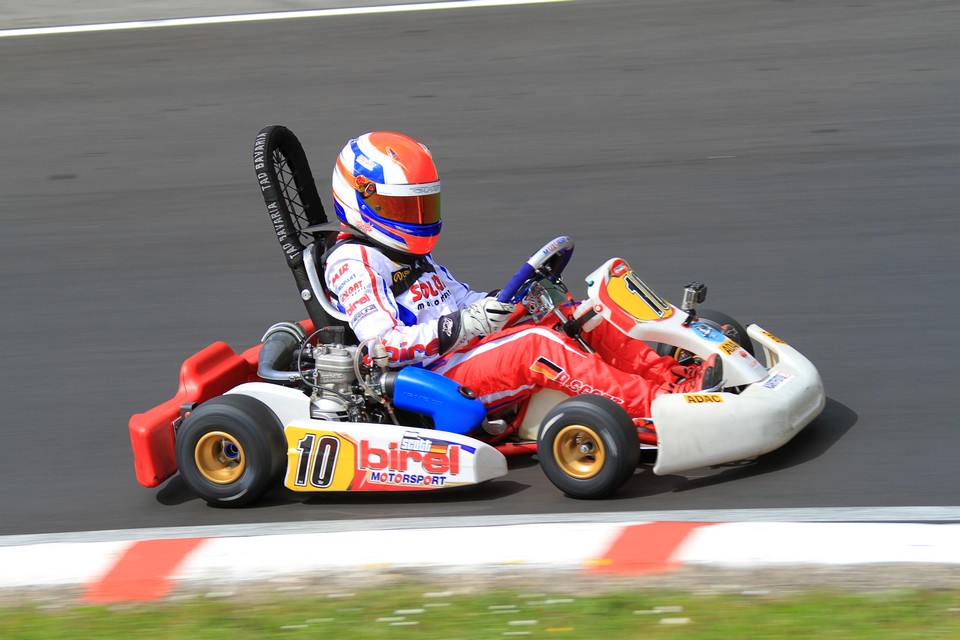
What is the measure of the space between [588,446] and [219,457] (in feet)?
4.30

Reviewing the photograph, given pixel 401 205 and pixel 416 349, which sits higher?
pixel 401 205

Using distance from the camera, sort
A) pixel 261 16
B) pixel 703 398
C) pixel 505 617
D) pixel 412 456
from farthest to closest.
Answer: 1. pixel 261 16
2. pixel 412 456
3. pixel 703 398
4. pixel 505 617

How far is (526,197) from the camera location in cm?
729

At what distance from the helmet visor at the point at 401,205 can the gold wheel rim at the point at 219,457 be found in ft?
3.23

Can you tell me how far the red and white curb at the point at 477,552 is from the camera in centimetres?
342

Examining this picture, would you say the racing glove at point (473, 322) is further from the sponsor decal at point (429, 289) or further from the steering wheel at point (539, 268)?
the sponsor decal at point (429, 289)

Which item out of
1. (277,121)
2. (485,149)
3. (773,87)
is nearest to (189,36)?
(277,121)

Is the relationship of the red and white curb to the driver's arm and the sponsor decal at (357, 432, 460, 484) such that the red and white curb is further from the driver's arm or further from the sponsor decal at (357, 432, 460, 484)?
the driver's arm

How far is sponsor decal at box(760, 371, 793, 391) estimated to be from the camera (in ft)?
14.1

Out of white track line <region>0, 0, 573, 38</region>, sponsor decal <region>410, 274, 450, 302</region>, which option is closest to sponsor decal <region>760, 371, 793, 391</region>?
sponsor decal <region>410, 274, 450, 302</region>

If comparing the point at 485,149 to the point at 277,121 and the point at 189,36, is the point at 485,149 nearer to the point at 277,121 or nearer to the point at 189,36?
the point at 277,121

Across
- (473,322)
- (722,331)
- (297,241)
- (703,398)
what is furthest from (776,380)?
(297,241)

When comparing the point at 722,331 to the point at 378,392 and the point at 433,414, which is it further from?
the point at 378,392

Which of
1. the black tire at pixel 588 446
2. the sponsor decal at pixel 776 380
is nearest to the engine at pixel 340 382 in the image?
the black tire at pixel 588 446
